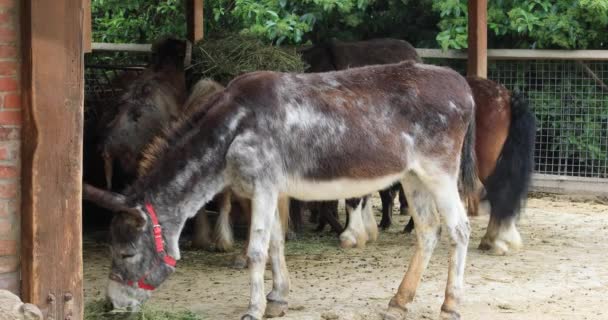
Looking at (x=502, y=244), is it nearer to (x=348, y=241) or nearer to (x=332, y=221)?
(x=348, y=241)

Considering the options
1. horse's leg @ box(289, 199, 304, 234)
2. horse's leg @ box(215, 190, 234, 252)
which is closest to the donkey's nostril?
horse's leg @ box(215, 190, 234, 252)

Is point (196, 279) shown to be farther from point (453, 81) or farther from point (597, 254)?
point (597, 254)

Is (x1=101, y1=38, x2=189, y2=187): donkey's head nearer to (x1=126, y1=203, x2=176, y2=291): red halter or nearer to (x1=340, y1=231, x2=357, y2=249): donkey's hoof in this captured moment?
(x1=340, y1=231, x2=357, y2=249): donkey's hoof

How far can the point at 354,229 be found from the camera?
9031 millimetres

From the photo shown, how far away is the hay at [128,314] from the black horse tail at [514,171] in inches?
132

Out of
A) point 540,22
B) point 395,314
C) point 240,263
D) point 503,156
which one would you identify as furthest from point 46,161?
point 540,22

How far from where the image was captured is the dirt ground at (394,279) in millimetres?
6574

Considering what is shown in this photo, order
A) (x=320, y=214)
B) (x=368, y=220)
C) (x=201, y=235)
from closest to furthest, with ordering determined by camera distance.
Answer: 1. (x=201, y=235)
2. (x=368, y=220)
3. (x=320, y=214)

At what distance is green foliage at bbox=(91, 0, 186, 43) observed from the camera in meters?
14.9

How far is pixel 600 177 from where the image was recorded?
12391mm

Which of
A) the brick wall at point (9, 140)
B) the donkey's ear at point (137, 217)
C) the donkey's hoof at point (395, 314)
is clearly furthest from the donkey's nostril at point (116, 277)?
the donkey's hoof at point (395, 314)

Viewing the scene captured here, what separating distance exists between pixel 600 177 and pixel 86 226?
21.4 ft

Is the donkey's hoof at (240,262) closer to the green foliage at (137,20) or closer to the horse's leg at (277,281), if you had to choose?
the horse's leg at (277,281)

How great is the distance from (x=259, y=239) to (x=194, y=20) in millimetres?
5108
